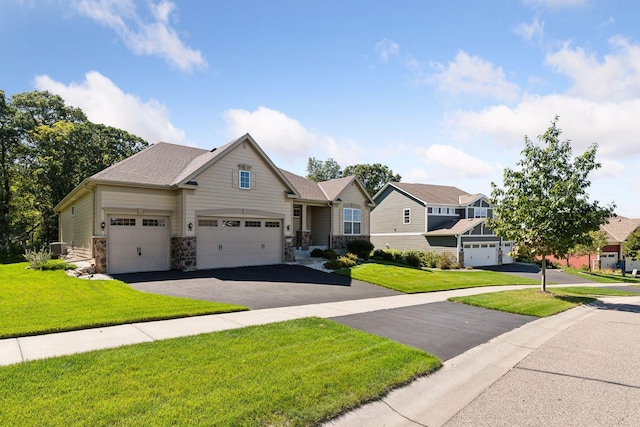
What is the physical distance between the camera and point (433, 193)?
3447 centimetres

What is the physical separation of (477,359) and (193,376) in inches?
189

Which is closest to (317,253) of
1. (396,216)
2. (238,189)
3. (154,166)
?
(238,189)

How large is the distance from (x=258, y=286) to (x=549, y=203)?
11.8 meters

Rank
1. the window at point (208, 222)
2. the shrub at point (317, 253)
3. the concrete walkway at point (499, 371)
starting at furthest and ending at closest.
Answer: the shrub at point (317, 253)
the window at point (208, 222)
the concrete walkway at point (499, 371)

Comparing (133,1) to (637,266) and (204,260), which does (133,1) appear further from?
(637,266)

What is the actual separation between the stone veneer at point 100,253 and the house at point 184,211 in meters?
0.04

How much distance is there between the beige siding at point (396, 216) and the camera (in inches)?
1270

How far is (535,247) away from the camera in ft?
48.1

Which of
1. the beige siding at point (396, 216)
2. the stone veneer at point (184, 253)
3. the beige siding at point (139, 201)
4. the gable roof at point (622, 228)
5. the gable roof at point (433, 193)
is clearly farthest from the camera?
the gable roof at point (622, 228)

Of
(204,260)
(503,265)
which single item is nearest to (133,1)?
(204,260)

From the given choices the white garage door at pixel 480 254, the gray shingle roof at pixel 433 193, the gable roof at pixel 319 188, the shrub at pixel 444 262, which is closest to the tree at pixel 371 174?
the gray shingle roof at pixel 433 193

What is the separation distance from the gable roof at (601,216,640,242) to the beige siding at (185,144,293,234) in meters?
37.5

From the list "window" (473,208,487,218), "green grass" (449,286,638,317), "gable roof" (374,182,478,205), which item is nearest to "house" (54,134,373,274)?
"green grass" (449,286,638,317)

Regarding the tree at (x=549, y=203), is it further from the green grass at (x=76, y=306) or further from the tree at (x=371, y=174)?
the tree at (x=371, y=174)
